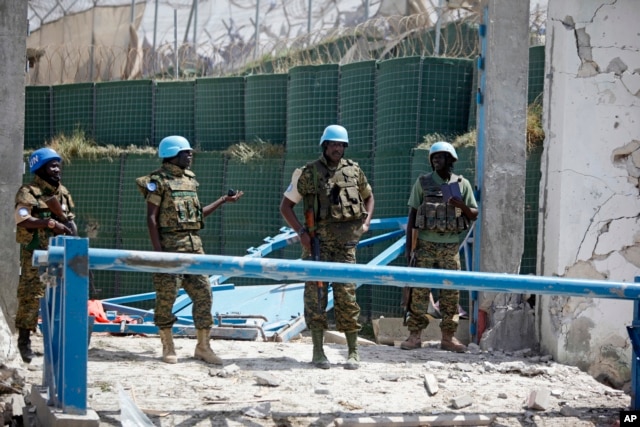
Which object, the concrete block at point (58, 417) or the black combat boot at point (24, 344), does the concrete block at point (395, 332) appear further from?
the concrete block at point (58, 417)

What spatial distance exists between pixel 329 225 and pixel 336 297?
1.67ft

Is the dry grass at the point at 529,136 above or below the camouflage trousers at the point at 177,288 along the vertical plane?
above

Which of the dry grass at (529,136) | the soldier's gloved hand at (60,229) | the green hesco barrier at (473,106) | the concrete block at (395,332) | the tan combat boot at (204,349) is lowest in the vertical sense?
the concrete block at (395,332)

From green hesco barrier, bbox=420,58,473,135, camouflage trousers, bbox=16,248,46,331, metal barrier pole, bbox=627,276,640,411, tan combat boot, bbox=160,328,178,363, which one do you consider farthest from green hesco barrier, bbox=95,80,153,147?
metal barrier pole, bbox=627,276,640,411

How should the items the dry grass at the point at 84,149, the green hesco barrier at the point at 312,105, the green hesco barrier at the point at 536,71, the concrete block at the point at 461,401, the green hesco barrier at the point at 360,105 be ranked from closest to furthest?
1. the concrete block at the point at 461,401
2. the green hesco barrier at the point at 536,71
3. the green hesco barrier at the point at 360,105
4. the green hesco barrier at the point at 312,105
5. the dry grass at the point at 84,149

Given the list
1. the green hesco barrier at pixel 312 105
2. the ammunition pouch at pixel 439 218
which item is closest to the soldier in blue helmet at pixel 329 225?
the ammunition pouch at pixel 439 218

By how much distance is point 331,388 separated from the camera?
6520 mm

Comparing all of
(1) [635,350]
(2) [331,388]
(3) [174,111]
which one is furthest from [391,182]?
(1) [635,350]

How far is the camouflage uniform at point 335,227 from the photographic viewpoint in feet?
24.0

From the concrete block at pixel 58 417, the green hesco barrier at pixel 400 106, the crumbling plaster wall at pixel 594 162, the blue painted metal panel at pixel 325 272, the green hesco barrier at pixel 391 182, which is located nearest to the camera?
the concrete block at pixel 58 417

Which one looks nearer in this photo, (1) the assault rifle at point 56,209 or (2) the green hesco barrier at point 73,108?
(1) the assault rifle at point 56,209

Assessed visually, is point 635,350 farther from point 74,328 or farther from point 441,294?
point 74,328

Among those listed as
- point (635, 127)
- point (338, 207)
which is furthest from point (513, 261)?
point (338, 207)

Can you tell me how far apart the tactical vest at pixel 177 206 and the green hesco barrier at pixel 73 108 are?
19.7 feet
